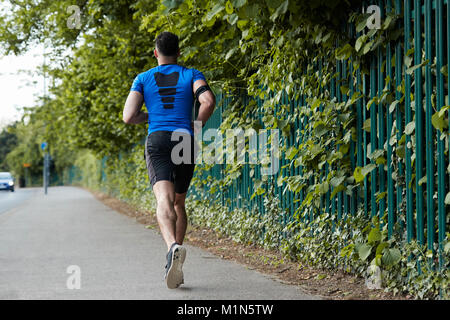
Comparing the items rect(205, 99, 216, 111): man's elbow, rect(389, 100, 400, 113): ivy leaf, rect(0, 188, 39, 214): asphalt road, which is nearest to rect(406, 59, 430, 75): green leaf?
rect(389, 100, 400, 113): ivy leaf

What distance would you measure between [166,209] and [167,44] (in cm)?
137

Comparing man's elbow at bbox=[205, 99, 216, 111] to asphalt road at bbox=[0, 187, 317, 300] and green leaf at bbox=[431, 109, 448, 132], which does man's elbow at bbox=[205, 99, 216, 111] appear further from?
green leaf at bbox=[431, 109, 448, 132]

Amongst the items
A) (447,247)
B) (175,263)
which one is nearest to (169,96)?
(175,263)

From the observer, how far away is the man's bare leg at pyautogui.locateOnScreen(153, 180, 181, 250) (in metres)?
4.57

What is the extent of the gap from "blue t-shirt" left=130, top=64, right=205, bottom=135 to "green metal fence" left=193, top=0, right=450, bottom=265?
1.26m

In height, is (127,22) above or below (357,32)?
above

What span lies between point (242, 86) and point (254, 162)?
1.11 m

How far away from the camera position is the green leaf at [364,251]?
416 centimetres

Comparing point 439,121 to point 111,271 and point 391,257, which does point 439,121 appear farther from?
point 111,271

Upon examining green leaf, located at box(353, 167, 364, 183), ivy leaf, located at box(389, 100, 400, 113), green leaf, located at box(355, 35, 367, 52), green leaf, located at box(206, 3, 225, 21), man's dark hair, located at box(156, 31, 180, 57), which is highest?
green leaf, located at box(206, 3, 225, 21)

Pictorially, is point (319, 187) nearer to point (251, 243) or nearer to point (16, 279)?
point (251, 243)

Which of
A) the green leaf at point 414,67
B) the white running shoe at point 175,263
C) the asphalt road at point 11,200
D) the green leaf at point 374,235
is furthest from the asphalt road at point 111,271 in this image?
the asphalt road at point 11,200

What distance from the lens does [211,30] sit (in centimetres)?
700

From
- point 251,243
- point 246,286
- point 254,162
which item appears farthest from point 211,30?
point 246,286
